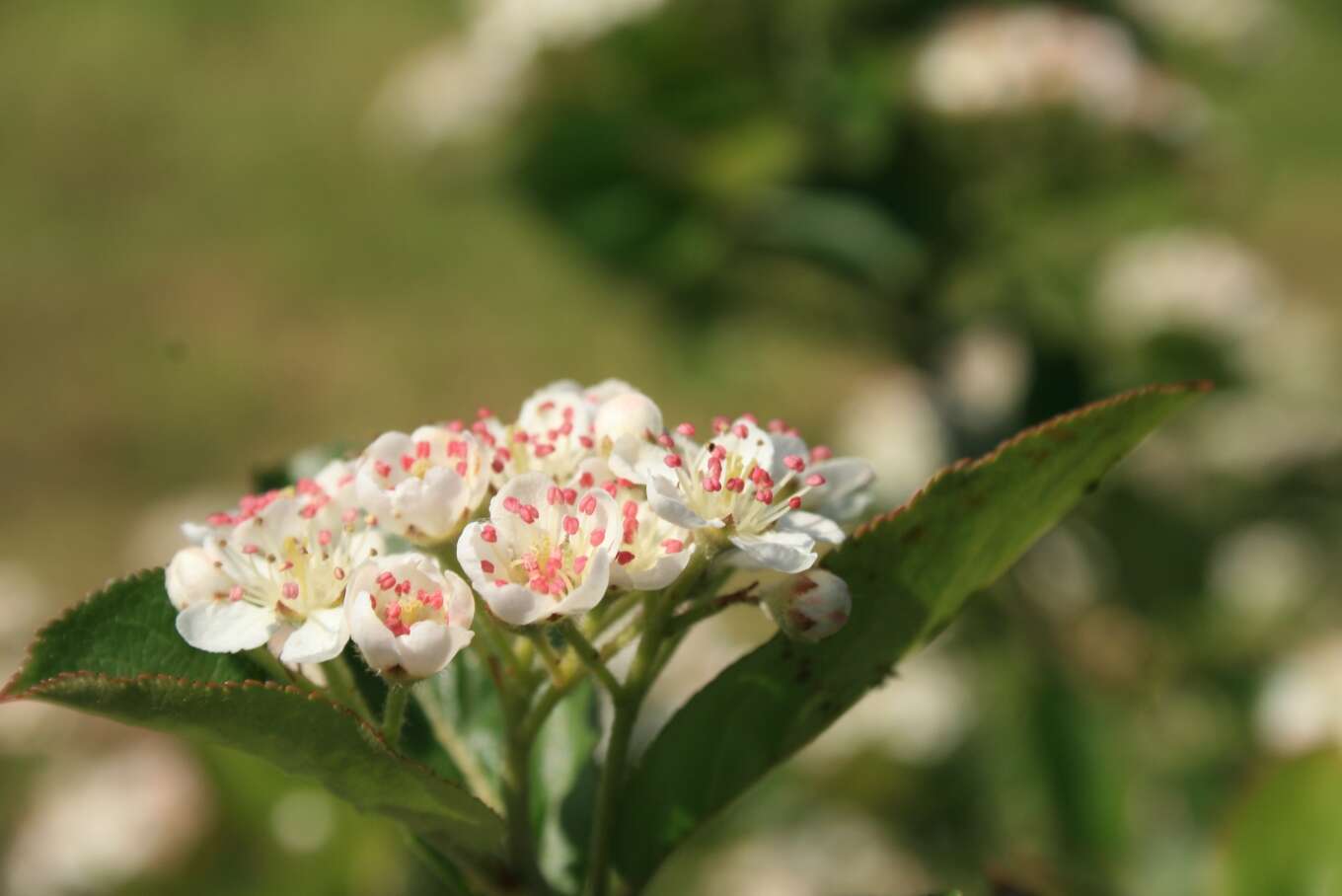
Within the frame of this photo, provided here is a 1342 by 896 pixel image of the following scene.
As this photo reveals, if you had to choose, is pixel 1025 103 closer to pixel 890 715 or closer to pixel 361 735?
pixel 890 715

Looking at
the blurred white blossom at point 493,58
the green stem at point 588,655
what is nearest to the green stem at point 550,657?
the green stem at point 588,655

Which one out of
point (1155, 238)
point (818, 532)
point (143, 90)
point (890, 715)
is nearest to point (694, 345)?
point (890, 715)

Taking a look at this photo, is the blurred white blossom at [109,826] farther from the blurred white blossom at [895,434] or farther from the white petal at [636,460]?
the blurred white blossom at [895,434]

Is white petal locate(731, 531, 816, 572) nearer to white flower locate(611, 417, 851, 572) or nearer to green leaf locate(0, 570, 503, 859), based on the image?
white flower locate(611, 417, 851, 572)

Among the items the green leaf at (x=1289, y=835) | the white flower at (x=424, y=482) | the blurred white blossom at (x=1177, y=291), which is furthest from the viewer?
the blurred white blossom at (x=1177, y=291)

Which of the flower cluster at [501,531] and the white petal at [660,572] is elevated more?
the flower cluster at [501,531]

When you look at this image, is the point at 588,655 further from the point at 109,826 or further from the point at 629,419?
the point at 109,826
